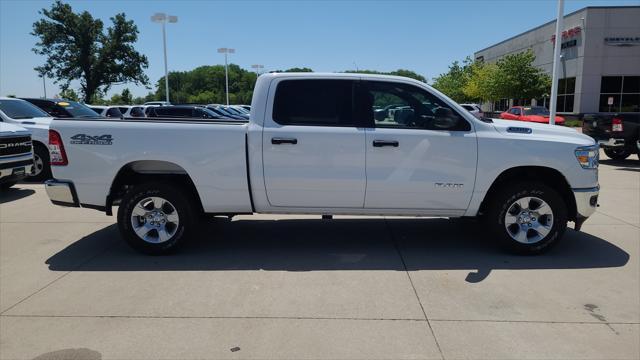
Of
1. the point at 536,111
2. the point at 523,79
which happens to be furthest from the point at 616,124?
the point at 523,79

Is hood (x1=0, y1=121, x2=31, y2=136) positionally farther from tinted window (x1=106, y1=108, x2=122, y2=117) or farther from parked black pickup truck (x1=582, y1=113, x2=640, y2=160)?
parked black pickup truck (x1=582, y1=113, x2=640, y2=160)

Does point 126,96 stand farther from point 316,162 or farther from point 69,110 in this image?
point 316,162

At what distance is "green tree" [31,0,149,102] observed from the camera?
168 feet

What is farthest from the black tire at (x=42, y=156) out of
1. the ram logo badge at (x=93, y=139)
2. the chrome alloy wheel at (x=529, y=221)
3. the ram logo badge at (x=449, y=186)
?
the chrome alloy wheel at (x=529, y=221)

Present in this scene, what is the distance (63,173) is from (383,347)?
399cm

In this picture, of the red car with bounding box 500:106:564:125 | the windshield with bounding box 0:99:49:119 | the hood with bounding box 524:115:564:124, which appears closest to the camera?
the windshield with bounding box 0:99:49:119

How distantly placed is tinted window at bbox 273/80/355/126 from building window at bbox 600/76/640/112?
37.4 metres

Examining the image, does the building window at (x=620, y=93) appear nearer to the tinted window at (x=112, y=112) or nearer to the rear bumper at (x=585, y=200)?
the tinted window at (x=112, y=112)

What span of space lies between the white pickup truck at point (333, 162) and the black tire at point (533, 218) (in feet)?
0.04

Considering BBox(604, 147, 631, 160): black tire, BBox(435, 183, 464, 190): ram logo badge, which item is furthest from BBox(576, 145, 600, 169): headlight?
BBox(604, 147, 631, 160): black tire

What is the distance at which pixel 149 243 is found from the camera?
5.49 metres

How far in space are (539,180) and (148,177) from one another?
450 cm

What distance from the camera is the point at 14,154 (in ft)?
29.0

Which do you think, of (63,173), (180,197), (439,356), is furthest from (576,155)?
(63,173)
